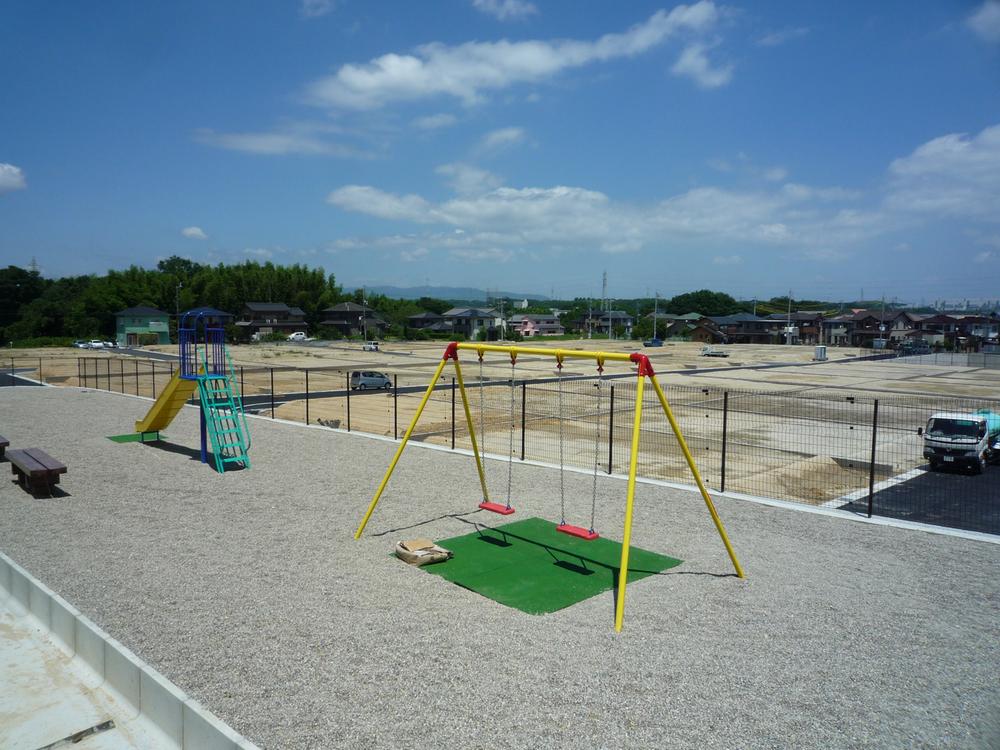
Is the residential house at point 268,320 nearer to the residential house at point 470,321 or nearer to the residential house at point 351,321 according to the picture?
the residential house at point 351,321

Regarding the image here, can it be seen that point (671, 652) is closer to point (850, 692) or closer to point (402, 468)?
point (850, 692)

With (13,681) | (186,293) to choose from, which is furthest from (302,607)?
(186,293)

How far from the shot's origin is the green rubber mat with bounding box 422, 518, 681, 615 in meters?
8.23

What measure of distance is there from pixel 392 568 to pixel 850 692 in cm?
525

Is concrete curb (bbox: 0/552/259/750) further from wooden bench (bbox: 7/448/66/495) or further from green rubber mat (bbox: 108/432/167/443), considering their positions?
green rubber mat (bbox: 108/432/167/443)

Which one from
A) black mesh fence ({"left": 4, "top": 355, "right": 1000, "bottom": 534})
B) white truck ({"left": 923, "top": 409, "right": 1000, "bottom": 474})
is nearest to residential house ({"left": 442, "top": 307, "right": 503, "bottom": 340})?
black mesh fence ({"left": 4, "top": 355, "right": 1000, "bottom": 534})

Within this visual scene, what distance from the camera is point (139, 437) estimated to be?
18.8 metres

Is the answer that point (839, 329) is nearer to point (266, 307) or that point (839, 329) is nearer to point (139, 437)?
point (266, 307)

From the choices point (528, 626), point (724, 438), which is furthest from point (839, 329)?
point (528, 626)

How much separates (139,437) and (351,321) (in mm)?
110186

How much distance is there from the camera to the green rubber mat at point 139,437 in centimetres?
1838

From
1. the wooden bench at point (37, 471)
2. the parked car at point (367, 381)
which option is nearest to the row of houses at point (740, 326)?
the parked car at point (367, 381)

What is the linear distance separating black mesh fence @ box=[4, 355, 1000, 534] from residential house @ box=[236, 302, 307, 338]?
75.2m

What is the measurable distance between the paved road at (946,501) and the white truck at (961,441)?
1.22ft
